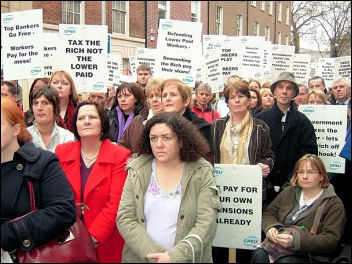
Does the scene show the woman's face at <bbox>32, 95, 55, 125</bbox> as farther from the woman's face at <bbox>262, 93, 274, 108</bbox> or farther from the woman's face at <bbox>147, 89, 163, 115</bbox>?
the woman's face at <bbox>262, 93, 274, 108</bbox>

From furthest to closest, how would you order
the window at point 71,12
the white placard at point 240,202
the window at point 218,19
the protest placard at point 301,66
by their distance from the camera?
the window at point 71,12, the window at point 218,19, the protest placard at point 301,66, the white placard at point 240,202

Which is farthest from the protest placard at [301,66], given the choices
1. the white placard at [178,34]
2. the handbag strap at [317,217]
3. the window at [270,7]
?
the handbag strap at [317,217]

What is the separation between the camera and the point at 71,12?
47.4ft

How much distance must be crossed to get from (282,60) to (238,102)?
6.70 metres

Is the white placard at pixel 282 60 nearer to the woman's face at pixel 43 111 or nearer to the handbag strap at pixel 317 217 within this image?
the handbag strap at pixel 317 217

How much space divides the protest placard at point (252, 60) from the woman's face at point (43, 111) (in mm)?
5909

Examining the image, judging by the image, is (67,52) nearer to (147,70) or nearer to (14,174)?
(147,70)

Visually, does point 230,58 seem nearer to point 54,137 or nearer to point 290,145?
point 290,145

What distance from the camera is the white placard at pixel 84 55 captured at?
17.1 ft

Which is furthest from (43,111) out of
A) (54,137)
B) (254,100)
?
(254,100)

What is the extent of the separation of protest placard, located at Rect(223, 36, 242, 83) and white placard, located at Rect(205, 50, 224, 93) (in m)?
0.40

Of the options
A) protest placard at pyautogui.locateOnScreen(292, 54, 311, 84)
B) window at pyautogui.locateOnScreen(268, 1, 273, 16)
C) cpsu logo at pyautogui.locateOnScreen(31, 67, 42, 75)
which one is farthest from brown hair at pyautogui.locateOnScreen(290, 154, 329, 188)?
window at pyautogui.locateOnScreen(268, 1, 273, 16)

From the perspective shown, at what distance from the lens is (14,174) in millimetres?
2152

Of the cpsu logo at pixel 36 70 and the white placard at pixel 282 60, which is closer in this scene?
the cpsu logo at pixel 36 70
